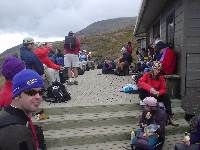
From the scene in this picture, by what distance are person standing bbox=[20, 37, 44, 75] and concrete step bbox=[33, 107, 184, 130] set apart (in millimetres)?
1414

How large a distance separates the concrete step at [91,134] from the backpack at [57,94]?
156 centimetres

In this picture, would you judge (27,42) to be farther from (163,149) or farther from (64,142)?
(163,149)

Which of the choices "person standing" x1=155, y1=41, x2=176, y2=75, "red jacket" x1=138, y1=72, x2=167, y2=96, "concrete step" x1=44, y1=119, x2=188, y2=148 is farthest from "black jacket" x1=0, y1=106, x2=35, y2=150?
"person standing" x1=155, y1=41, x2=176, y2=75

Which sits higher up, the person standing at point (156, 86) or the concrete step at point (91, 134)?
the person standing at point (156, 86)

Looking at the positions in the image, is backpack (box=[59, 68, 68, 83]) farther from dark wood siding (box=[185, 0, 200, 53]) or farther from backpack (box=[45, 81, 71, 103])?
dark wood siding (box=[185, 0, 200, 53])

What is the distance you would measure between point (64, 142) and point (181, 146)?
289 centimetres

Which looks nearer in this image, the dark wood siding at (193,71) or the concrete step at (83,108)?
the concrete step at (83,108)

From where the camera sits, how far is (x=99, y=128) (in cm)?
935

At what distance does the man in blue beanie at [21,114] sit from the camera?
217 cm

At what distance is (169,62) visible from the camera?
1116 cm

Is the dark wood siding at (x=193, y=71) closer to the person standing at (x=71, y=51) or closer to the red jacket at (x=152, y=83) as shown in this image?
the red jacket at (x=152, y=83)

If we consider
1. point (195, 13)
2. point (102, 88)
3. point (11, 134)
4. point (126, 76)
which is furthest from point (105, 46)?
point (11, 134)

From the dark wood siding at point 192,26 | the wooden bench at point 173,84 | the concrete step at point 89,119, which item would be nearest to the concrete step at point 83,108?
the concrete step at point 89,119

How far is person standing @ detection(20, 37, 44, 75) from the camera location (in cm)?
983
